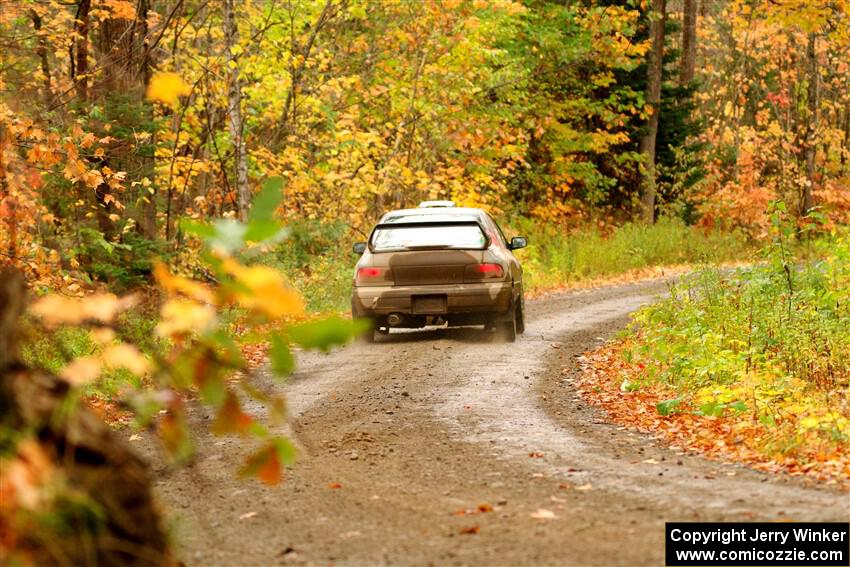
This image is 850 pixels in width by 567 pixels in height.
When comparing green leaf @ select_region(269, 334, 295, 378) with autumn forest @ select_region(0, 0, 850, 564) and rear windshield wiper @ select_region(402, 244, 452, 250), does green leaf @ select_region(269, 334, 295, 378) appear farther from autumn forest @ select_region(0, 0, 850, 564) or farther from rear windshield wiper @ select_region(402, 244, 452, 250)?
rear windshield wiper @ select_region(402, 244, 452, 250)

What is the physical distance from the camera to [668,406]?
9945 mm

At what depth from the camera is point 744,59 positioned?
4175cm

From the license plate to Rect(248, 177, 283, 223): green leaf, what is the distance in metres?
11.0

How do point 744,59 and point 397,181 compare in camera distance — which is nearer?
point 397,181

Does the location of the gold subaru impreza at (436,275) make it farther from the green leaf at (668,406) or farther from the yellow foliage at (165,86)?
the yellow foliage at (165,86)

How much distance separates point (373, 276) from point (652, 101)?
63.6 ft

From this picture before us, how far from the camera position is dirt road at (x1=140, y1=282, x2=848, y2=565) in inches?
214

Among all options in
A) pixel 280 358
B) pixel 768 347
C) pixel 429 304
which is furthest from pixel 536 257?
pixel 280 358

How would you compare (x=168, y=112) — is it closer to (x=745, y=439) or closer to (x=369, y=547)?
(x=745, y=439)

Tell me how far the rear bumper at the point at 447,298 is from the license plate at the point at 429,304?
0.03 meters

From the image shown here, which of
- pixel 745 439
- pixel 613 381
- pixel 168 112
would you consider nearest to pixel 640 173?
pixel 168 112

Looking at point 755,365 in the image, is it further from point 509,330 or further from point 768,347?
point 509,330

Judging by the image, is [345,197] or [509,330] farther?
[345,197]

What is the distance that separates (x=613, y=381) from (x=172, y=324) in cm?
891
